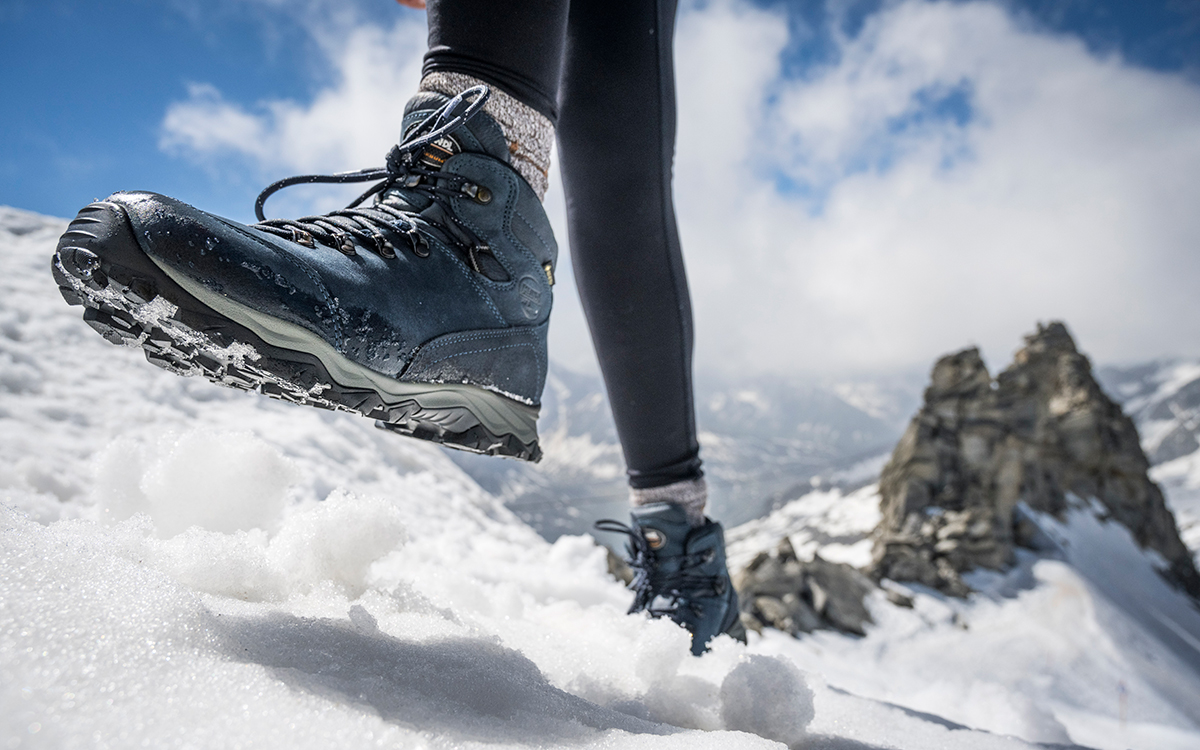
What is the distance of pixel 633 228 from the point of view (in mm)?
1106

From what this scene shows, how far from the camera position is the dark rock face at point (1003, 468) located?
757 centimetres

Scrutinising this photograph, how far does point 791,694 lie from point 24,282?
2724mm

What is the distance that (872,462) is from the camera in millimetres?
70938

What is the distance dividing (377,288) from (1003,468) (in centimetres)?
1171

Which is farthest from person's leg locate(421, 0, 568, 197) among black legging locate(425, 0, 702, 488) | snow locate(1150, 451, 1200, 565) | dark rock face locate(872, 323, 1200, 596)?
snow locate(1150, 451, 1200, 565)

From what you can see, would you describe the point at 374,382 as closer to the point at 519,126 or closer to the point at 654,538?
the point at 519,126

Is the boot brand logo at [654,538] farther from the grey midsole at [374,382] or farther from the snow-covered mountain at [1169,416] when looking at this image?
the snow-covered mountain at [1169,416]

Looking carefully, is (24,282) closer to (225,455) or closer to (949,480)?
(225,455)

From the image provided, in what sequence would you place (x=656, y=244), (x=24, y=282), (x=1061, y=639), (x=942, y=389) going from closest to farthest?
(x=656, y=244)
(x=24, y=282)
(x=1061, y=639)
(x=942, y=389)

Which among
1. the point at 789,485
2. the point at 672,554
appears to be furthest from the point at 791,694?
the point at 789,485

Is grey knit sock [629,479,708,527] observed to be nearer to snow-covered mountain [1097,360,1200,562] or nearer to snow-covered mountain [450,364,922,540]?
snow-covered mountain [450,364,922,540]

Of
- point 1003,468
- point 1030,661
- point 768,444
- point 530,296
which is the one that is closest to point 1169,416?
point 768,444

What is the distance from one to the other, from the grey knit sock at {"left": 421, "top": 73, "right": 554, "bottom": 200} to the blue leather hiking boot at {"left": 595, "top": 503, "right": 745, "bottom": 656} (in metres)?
0.67

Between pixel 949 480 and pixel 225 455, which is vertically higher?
pixel 949 480
